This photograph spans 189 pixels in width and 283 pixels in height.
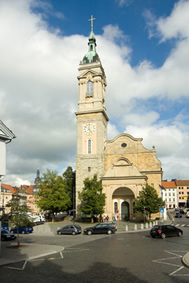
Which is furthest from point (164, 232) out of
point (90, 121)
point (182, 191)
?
point (182, 191)

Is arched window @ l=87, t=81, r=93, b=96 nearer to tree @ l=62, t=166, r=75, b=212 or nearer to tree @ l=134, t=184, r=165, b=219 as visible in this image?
tree @ l=62, t=166, r=75, b=212

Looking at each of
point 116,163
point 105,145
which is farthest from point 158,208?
point 105,145

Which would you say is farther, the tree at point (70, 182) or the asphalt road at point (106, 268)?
the tree at point (70, 182)

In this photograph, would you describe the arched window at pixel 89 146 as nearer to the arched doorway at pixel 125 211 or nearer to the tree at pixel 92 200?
the tree at pixel 92 200

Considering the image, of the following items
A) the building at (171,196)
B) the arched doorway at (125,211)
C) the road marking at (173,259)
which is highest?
the road marking at (173,259)

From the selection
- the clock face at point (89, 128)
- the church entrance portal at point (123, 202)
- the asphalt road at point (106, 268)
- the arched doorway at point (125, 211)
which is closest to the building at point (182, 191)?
the church entrance portal at point (123, 202)

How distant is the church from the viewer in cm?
4916

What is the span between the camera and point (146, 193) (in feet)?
143

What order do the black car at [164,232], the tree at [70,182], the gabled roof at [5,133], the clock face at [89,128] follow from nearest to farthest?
the gabled roof at [5,133] → the black car at [164,232] → the clock face at [89,128] → the tree at [70,182]

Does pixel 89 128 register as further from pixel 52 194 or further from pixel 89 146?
pixel 52 194

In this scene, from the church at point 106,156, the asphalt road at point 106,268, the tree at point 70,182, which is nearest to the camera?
the asphalt road at point 106,268

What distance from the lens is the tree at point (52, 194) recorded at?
166 ft

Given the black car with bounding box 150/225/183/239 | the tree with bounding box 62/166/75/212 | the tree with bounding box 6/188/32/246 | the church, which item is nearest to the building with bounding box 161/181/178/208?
the tree with bounding box 62/166/75/212

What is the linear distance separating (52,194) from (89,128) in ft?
49.8
